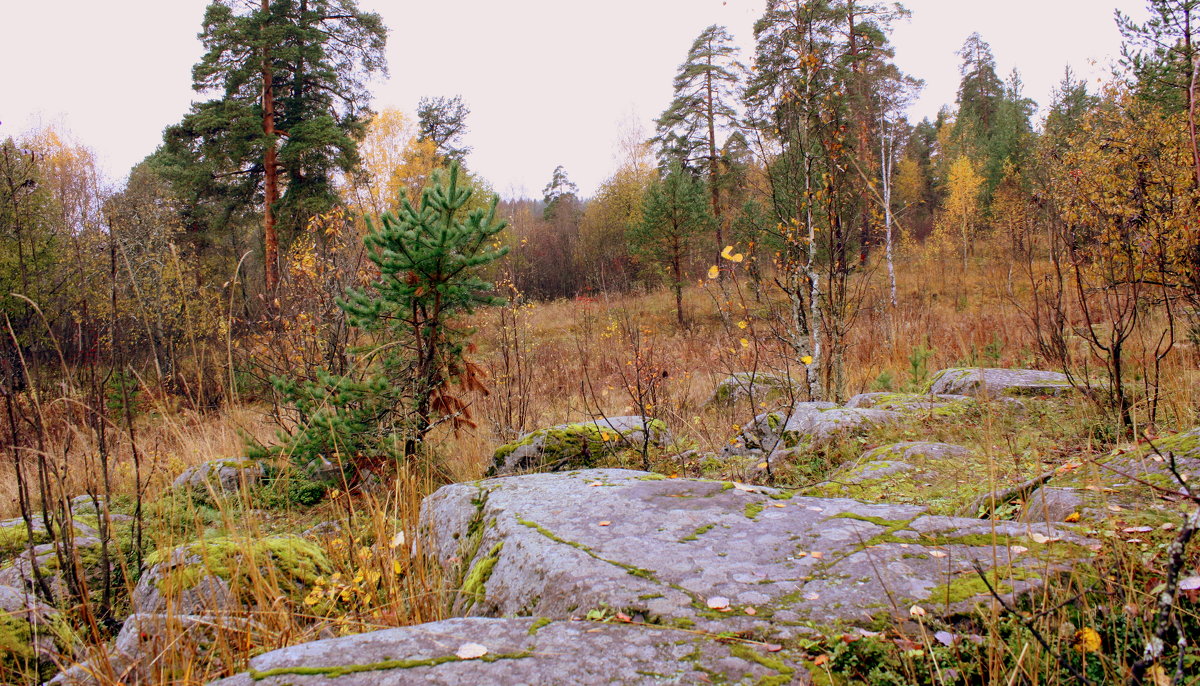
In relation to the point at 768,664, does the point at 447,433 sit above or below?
below

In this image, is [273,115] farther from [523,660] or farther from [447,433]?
[523,660]

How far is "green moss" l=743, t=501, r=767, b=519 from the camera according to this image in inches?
82.8

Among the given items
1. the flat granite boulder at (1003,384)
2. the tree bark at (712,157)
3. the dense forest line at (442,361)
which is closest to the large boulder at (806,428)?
the dense forest line at (442,361)

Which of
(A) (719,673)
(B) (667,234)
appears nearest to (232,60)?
(B) (667,234)

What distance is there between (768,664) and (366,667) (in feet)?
2.63

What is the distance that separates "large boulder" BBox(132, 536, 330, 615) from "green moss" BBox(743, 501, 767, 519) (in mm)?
1685

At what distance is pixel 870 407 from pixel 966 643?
3.70 m

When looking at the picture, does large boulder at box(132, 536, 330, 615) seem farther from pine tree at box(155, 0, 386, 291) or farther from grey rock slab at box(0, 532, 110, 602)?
pine tree at box(155, 0, 386, 291)

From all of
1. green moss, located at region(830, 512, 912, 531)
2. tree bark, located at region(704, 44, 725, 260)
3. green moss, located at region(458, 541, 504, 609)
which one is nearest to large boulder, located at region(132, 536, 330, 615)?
green moss, located at region(458, 541, 504, 609)

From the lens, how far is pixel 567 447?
4.53 meters

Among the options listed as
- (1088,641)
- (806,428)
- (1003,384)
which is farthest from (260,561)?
(1003,384)

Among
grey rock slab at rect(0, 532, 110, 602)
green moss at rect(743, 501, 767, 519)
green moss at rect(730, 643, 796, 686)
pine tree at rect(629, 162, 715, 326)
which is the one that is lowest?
grey rock slab at rect(0, 532, 110, 602)

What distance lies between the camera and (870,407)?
4703mm

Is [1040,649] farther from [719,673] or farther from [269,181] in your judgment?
[269,181]
